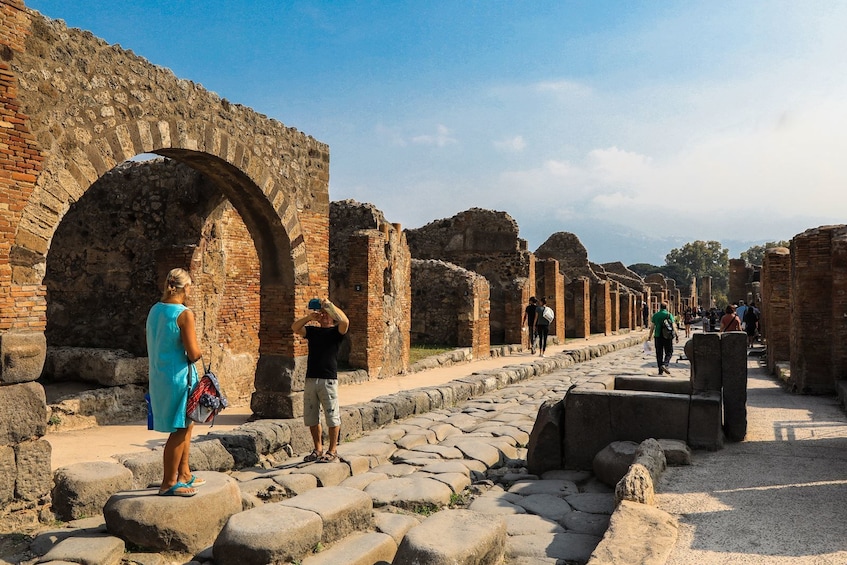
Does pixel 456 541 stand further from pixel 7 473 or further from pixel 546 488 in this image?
pixel 7 473

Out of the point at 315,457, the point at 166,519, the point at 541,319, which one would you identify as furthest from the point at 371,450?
the point at 541,319

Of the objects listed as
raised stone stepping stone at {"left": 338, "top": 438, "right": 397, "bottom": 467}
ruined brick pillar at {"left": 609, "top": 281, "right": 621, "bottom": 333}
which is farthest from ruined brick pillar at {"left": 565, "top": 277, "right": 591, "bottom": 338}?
raised stone stepping stone at {"left": 338, "top": 438, "right": 397, "bottom": 467}

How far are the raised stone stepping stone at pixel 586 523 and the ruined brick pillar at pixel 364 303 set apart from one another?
8.06 m

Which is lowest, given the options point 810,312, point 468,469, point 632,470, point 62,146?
point 468,469

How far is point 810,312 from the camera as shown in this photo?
11211 millimetres

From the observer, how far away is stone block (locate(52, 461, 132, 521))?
16.7ft

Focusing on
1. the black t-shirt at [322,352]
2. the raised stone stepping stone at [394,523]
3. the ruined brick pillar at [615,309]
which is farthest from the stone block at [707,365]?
the ruined brick pillar at [615,309]

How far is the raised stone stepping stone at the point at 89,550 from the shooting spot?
389 centimetres

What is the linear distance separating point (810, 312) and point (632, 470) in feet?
27.2

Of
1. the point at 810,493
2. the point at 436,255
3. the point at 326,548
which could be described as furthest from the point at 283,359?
the point at 436,255

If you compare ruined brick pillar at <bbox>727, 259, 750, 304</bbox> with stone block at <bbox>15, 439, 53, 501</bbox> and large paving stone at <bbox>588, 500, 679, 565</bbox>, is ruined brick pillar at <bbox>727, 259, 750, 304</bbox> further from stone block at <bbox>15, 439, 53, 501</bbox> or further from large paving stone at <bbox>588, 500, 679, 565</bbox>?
stone block at <bbox>15, 439, 53, 501</bbox>

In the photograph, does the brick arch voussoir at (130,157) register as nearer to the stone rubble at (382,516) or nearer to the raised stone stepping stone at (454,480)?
the stone rubble at (382,516)

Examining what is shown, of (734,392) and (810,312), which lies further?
(810,312)

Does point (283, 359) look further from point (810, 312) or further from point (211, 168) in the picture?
point (810, 312)
